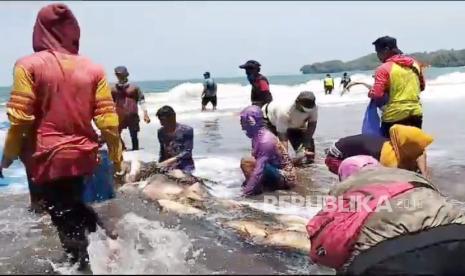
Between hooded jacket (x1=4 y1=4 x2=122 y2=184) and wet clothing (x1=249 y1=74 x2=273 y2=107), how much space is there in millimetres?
5108

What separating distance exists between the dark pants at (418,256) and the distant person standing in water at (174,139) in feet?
14.9

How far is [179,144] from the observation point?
23.5 ft

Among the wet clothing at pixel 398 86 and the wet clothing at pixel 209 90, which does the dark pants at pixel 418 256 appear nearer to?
the wet clothing at pixel 398 86

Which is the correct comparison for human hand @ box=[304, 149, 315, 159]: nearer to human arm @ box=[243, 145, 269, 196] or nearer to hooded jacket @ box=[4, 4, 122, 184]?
human arm @ box=[243, 145, 269, 196]

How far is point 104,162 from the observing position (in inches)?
231

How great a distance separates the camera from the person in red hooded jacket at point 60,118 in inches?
132

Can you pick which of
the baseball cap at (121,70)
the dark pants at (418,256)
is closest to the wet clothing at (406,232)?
the dark pants at (418,256)

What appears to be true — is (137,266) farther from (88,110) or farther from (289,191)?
(289,191)

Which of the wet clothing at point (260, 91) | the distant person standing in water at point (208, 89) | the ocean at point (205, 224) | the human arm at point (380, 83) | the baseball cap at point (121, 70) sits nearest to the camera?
the ocean at point (205, 224)

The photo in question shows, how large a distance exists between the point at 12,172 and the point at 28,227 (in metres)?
3.67

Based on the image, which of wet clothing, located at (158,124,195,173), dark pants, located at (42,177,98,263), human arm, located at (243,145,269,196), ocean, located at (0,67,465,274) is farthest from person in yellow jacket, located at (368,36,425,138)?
dark pants, located at (42,177,98,263)

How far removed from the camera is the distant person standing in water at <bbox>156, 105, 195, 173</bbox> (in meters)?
7.14

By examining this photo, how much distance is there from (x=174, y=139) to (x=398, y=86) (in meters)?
2.52

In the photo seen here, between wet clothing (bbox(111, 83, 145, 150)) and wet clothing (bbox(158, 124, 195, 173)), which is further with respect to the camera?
wet clothing (bbox(111, 83, 145, 150))
